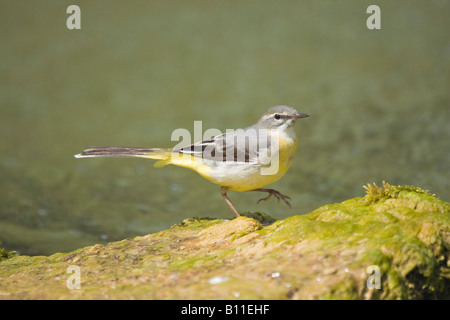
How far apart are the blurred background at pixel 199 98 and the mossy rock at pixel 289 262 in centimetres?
302

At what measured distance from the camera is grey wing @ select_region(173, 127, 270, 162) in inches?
245

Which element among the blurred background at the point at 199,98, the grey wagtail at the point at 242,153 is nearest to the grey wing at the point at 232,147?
the grey wagtail at the point at 242,153

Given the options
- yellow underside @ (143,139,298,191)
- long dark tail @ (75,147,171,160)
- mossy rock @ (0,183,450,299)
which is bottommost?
mossy rock @ (0,183,450,299)

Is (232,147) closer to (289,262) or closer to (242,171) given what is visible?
(242,171)

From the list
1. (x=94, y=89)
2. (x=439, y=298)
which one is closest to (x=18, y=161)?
(x=94, y=89)

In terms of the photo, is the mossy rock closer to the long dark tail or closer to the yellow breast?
the yellow breast

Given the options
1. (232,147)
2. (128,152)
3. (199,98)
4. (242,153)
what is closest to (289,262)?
(242,153)

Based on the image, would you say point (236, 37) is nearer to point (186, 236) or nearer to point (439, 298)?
point (186, 236)

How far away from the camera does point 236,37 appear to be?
50.6 feet

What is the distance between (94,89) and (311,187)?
6.72 metres

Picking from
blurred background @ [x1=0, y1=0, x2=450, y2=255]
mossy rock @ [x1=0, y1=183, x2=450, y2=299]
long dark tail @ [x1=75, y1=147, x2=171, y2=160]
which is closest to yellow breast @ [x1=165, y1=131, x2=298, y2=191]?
long dark tail @ [x1=75, y1=147, x2=171, y2=160]

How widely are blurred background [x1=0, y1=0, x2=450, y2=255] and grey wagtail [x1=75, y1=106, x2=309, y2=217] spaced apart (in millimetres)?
2146

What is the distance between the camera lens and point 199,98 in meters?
14.0

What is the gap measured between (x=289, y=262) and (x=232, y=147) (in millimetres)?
2176
